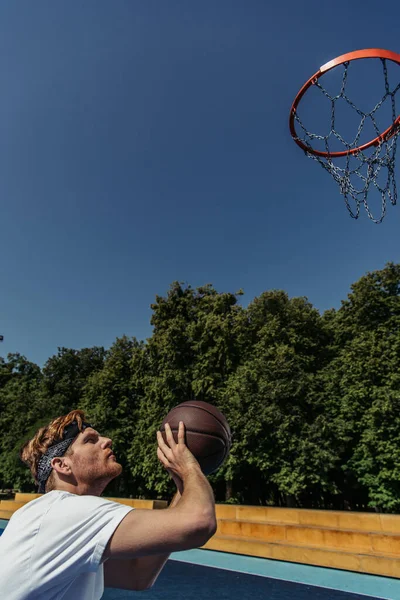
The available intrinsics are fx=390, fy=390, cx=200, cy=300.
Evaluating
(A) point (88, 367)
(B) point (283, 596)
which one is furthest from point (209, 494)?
(A) point (88, 367)

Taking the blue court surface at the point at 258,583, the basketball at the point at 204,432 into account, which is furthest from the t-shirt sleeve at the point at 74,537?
the blue court surface at the point at 258,583

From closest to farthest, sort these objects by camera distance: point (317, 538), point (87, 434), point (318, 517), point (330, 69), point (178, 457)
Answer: point (178, 457) → point (87, 434) → point (330, 69) → point (317, 538) → point (318, 517)

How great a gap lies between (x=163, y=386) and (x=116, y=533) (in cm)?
1997

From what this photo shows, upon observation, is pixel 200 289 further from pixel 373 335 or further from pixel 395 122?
pixel 395 122

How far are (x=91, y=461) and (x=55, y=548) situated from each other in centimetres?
61

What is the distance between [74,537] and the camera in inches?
53.5

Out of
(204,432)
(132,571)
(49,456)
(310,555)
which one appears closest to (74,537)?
(49,456)

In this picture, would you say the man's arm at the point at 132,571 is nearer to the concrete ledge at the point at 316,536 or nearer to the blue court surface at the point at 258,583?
the blue court surface at the point at 258,583

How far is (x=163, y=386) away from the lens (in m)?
20.9

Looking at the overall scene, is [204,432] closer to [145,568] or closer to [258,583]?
[145,568]

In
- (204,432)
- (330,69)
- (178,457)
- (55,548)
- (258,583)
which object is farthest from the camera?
(258,583)

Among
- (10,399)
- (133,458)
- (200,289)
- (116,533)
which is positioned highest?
(200,289)

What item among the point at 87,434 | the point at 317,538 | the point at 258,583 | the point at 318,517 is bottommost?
the point at 258,583

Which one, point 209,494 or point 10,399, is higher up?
point 10,399
